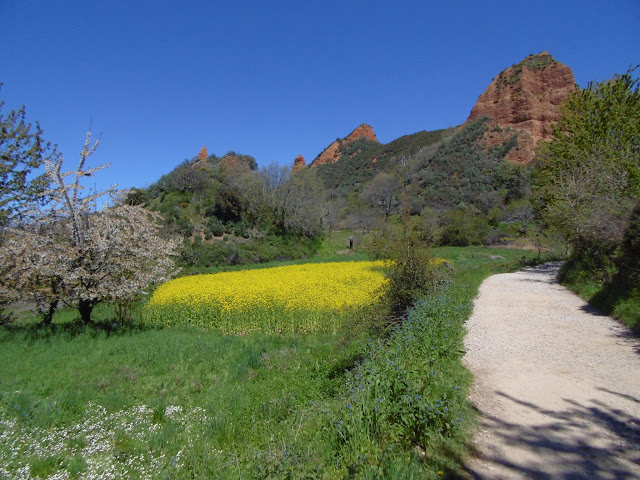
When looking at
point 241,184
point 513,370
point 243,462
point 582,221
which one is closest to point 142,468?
point 243,462

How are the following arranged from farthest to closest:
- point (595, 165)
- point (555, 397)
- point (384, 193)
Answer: point (384, 193) → point (595, 165) → point (555, 397)

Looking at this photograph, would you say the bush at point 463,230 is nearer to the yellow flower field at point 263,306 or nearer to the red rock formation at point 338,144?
the yellow flower field at point 263,306

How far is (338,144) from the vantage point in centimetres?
11381

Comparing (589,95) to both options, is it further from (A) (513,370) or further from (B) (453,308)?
(A) (513,370)

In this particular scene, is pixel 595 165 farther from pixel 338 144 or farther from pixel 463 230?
pixel 338 144

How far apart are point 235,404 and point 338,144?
114571mm

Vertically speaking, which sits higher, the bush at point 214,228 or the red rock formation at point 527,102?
the red rock formation at point 527,102

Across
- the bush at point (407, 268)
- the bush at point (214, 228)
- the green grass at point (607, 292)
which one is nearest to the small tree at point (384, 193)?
the bush at point (214, 228)

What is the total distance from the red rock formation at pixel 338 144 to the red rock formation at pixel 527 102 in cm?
5219

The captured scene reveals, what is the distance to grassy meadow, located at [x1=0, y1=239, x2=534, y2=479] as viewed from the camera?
325cm

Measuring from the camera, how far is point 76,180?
8.98 m

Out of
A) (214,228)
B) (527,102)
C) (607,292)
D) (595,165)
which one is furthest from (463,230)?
(527,102)

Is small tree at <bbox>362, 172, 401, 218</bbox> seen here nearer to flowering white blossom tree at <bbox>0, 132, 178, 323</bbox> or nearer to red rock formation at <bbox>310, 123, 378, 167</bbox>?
flowering white blossom tree at <bbox>0, 132, 178, 323</bbox>

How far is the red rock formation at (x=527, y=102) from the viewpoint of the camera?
53.9 metres
